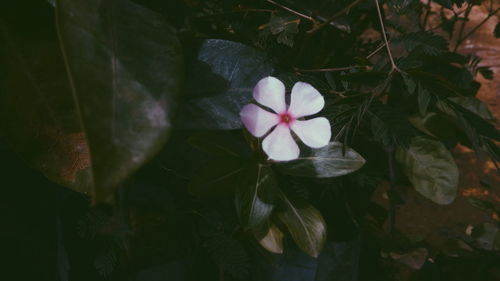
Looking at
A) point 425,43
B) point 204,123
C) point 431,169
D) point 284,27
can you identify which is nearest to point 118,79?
point 204,123

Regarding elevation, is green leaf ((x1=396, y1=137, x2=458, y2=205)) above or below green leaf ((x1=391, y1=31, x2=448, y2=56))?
below

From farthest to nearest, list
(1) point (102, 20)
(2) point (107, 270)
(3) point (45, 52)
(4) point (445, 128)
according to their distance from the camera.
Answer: (4) point (445, 128) < (2) point (107, 270) < (3) point (45, 52) < (1) point (102, 20)

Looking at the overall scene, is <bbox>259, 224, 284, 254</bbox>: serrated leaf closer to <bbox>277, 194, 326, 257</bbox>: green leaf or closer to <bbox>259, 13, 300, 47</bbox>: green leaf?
<bbox>277, 194, 326, 257</bbox>: green leaf

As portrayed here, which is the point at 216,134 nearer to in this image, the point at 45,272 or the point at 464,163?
the point at 45,272

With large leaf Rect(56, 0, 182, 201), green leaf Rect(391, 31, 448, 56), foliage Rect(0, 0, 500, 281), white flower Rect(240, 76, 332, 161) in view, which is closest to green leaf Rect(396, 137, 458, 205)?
foliage Rect(0, 0, 500, 281)

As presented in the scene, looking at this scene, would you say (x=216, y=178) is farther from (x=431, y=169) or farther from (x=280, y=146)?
(x=431, y=169)

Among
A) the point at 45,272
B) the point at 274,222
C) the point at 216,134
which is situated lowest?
the point at 45,272

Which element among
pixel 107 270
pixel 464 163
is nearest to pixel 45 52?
pixel 107 270
